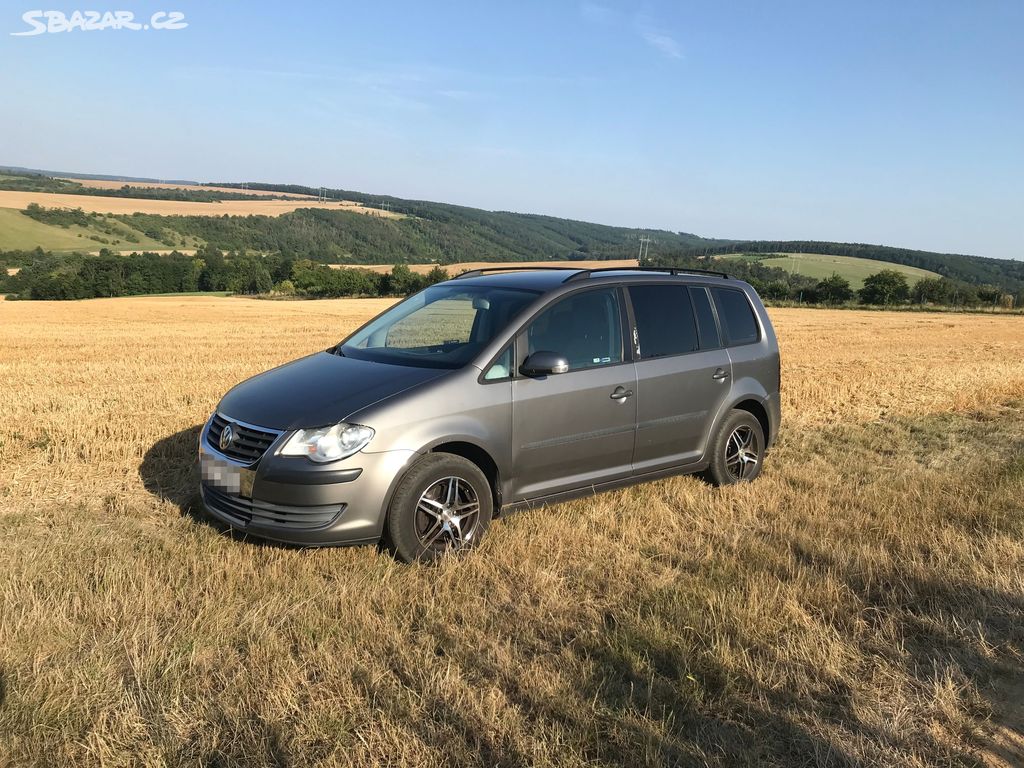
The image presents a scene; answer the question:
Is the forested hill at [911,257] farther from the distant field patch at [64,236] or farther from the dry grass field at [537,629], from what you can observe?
the dry grass field at [537,629]

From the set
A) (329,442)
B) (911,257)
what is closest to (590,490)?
(329,442)

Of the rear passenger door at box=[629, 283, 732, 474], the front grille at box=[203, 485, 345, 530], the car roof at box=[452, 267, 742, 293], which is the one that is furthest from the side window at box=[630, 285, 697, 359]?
the front grille at box=[203, 485, 345, 530]

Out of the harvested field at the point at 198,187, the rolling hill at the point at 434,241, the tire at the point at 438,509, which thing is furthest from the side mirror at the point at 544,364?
the harvested field at the point at 198,187

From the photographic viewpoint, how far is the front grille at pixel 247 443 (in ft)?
13.7

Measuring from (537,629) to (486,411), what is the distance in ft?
4.70

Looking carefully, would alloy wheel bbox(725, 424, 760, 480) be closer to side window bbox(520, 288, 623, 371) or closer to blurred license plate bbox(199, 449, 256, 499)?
side window bbox(520, 288, 623, 371)

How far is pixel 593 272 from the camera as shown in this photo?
17.8 feet

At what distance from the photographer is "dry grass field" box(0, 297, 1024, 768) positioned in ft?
8.71

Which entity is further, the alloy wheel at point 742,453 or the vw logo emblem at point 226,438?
the alloy wheel at point 742,453

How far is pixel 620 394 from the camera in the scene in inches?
202

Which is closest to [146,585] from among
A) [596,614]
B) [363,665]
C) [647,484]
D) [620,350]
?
[363,665]

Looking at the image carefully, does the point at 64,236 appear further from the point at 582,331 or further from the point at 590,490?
the point at 590,490

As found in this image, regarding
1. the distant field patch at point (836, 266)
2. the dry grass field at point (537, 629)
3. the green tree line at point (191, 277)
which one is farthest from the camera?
the distant field patch at point (836, 266)

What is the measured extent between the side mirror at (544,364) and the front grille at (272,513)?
4.72ft
